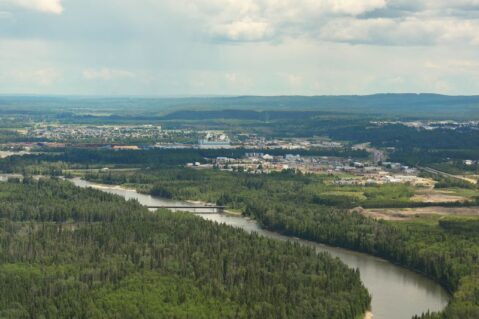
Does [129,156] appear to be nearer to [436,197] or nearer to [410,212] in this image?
[436,197]

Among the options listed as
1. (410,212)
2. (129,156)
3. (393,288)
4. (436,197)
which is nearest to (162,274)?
(393,288)

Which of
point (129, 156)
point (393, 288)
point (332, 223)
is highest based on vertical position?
point (332, 223)

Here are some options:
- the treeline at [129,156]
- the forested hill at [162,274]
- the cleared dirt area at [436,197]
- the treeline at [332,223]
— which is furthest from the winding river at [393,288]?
the treeline at [129,156]

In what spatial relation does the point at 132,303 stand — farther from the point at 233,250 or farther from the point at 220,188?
the point at 220,188

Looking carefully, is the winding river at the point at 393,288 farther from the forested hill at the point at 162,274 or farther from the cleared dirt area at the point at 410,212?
the cleared dirt area at the point at 410,212

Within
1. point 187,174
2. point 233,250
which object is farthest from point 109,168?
point 233,250

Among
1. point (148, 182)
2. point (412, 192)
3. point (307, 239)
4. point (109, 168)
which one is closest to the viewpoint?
point (307, 239)

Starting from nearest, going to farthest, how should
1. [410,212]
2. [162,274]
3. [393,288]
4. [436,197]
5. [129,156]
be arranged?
1. [162,274]
2. [393,288]
3. [410,212]
4. [436,197]
5. [129,156]
